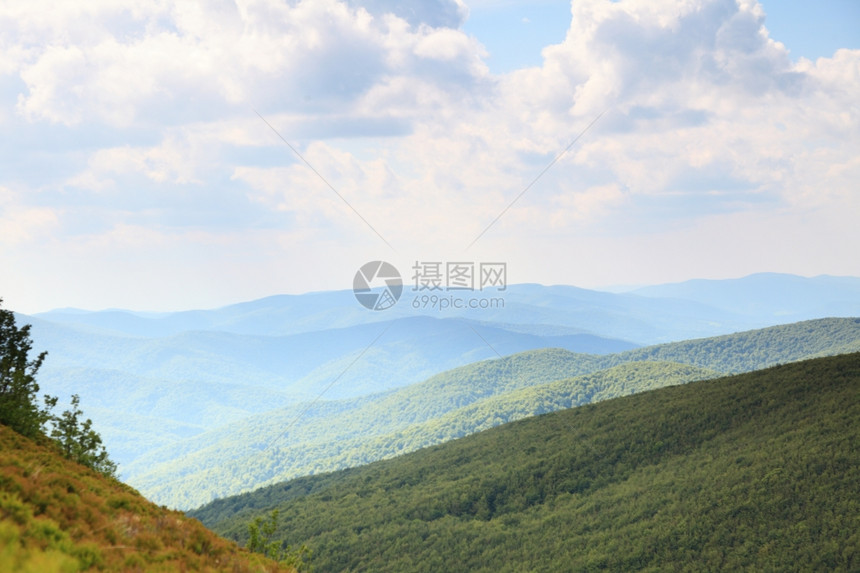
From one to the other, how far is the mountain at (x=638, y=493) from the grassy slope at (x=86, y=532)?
161 ft

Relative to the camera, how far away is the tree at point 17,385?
83.1 ft

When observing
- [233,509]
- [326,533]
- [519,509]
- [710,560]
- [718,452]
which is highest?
[718,452]

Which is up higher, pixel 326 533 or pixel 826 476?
pixel 826 476

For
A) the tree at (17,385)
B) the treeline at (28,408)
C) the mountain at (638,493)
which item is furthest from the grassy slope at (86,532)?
the mountain at (638,493)

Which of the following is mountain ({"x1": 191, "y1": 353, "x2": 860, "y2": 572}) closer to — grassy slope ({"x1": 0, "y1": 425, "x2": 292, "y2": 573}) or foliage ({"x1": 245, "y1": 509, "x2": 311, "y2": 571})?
foliage ({"x1": 245, "y1": 509, "x2": 311, "y2": 571})

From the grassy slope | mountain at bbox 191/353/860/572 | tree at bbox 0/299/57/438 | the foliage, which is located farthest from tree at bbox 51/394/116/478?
mountain at bbox 191/353/860/572

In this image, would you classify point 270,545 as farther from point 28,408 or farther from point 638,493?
point 638,493

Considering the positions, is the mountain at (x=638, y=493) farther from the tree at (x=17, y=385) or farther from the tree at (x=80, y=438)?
the tree at (x=17, y=385)

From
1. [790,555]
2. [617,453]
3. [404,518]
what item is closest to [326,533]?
[404,518]

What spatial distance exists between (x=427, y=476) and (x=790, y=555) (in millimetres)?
66135

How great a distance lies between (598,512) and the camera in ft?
224

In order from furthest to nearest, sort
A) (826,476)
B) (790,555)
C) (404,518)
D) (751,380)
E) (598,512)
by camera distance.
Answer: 1. (751,380)
2. (404,518)
3. (598,512)
4. (826,476)
5. (790,555)

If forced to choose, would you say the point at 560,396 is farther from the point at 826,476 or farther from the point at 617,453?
the point at 826,476

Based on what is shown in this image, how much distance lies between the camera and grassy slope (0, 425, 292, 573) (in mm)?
8930
